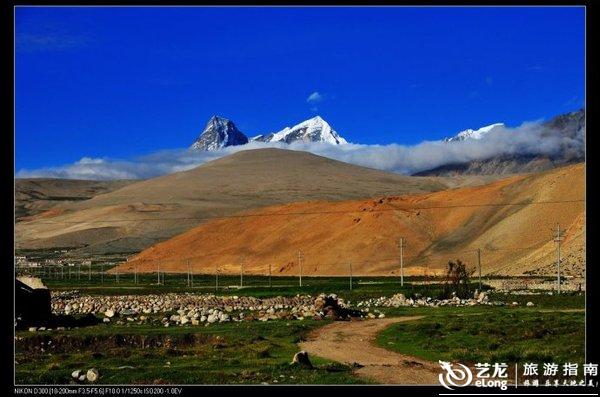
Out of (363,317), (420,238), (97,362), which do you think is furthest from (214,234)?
(97,362)

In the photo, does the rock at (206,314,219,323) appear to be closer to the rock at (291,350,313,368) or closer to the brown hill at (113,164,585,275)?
the rock at (291,350,313,368)

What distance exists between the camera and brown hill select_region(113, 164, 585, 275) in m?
93.9

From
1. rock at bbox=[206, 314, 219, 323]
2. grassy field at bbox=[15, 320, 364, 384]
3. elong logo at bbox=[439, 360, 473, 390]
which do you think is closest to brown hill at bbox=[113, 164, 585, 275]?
rock at bbox=[206, 314, 219, 323]

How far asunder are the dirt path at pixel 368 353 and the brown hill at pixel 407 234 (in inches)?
1649

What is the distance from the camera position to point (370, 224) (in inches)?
4712

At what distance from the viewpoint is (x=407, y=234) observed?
114m

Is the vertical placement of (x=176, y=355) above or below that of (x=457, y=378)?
below

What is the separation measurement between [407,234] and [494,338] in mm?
86519

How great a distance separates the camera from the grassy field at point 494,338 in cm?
2317

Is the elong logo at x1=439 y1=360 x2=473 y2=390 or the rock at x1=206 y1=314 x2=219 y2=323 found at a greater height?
the elong logo at x1=439 y1=360 x2=473 y2=390

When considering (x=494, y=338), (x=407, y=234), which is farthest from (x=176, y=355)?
(x=407, y=234)

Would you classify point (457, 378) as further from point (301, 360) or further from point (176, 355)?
point (176, 355)

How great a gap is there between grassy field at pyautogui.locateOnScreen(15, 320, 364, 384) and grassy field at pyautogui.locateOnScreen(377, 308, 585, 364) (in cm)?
394
